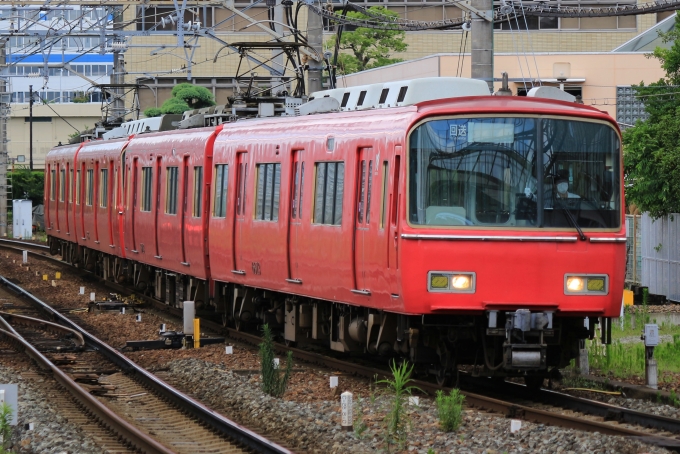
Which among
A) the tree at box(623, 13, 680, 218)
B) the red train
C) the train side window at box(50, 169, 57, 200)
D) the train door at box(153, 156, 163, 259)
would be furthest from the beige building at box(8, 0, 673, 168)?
the red train

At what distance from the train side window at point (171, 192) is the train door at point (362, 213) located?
8.02 metres

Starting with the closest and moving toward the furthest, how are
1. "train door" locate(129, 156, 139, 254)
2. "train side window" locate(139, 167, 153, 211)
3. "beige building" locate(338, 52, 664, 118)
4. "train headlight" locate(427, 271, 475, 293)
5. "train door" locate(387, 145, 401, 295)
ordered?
"train headlight" locate(427, 271, 475, 293) < "train door" locate(387, 145, 401, 295) < "train side window" locate(139, 167, 153, 211) < "train door" locate(129, 156, 139, 254) < "beige building" locate(338, 52, 664, 118)

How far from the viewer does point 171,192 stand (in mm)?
21109

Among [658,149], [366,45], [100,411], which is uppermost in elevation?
[366,45]

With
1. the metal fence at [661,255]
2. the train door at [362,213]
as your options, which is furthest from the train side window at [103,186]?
the train door at [362,213]

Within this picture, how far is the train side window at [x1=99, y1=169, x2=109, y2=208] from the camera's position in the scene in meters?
26.8

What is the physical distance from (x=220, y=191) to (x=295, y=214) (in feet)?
10.8

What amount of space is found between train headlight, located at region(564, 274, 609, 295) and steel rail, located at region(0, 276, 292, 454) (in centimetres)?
314

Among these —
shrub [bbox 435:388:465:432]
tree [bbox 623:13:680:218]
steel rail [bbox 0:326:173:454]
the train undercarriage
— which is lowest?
steel rail [bbox 0:326:173:454]

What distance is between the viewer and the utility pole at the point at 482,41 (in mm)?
15508

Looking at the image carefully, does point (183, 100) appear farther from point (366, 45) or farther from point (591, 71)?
point (591, 71)

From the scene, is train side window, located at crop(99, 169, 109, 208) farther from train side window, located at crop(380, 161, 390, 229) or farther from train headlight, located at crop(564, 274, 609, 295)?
train headlight, located at crop(564, 274, 609, 295)

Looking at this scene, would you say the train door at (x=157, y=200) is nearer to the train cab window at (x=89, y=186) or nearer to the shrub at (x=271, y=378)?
the train cab window at (x=89, y=186)

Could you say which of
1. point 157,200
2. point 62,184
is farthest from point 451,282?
point 62,184
